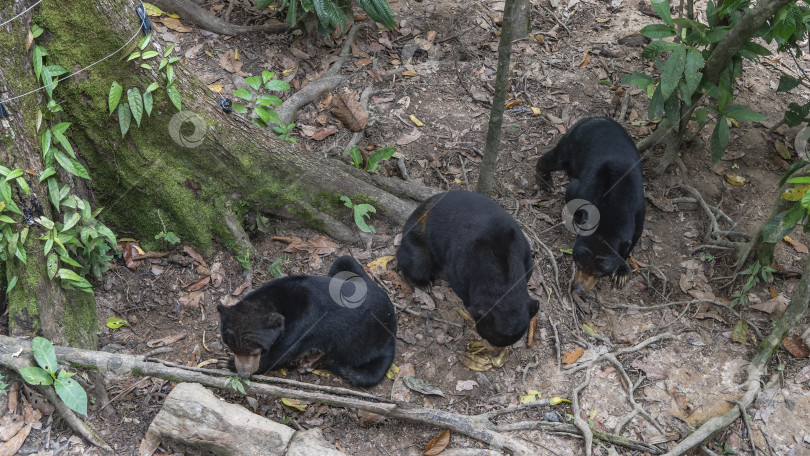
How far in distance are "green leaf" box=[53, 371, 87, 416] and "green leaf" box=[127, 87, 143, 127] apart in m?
1.99

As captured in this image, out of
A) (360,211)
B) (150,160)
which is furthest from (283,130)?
(150,160)

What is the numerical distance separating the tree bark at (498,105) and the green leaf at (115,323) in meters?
3.62

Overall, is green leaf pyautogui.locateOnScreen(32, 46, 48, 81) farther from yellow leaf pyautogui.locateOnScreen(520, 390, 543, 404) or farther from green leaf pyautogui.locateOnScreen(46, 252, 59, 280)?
yellow leaf pyautogui.locateOnScreen(520, 390, 543, 404)

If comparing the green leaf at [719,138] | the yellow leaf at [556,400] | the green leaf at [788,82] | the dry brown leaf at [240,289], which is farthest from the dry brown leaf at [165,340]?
the green leaf at [788,82]

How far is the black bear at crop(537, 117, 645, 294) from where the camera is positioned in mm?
6180

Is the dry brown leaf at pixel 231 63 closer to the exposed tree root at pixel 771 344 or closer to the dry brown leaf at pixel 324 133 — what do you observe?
the dry brown leaf at pixel 324 133

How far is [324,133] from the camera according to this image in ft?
23.5

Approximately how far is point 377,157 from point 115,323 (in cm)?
301

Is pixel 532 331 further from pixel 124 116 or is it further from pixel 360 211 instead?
pixel 124 116

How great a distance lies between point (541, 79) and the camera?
27.0ft

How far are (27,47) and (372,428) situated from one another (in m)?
3.68

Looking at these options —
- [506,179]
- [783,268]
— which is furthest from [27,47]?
[783,268]

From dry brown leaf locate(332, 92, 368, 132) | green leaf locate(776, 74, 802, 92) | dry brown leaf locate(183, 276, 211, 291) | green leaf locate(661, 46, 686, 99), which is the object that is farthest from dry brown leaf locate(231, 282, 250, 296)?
green leaf locate(776, 74, 802, 92)

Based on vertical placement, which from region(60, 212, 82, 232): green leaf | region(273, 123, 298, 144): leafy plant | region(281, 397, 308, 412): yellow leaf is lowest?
region(281, 397, 308, 412): yellow leaf
